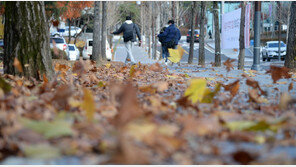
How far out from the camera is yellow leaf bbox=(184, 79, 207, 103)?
338 cm

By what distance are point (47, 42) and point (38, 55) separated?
A: 0.92ft

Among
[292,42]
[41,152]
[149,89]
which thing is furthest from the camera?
[292,42]

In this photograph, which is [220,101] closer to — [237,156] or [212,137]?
[212,137]

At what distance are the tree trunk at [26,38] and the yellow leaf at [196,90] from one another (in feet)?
8.11

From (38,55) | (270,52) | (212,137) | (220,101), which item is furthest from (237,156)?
(270,52)

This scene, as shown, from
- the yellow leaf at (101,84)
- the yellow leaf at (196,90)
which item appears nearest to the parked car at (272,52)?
the yellow leaf at (101,84)

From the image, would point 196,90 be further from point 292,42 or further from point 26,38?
point 292,42

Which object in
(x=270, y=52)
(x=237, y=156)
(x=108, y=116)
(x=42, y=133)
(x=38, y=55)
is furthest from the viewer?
(x=270, y=52)

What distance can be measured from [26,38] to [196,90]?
9.03 feet

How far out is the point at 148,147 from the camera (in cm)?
209

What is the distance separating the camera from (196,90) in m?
3.45

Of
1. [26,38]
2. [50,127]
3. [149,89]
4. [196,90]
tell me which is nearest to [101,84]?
[149,89]

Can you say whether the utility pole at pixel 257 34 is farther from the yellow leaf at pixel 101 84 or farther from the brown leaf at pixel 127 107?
the brown leaf at pixel 127 107

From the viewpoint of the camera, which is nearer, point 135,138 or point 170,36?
point 135,138
